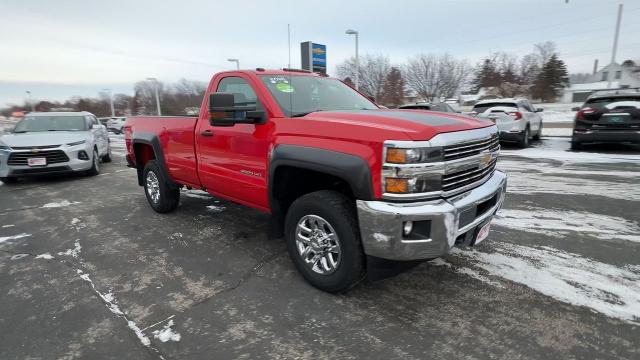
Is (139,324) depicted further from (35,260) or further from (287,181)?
(35,260)

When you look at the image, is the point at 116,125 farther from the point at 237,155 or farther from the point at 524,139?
the point at 237,155

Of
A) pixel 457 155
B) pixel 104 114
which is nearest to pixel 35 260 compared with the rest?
pixel 457 155

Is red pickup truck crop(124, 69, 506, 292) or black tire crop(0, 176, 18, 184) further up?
red pickup truck crop(124, 69, 506, 292)

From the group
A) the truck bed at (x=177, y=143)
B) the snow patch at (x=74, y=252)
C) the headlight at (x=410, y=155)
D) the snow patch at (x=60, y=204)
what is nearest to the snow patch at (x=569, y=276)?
the headlight at (x=410, y=155)

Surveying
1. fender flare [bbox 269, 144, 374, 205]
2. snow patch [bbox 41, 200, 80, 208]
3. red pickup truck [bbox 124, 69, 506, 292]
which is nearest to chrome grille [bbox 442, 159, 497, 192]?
red pickup truck [bbox 124, 69, 506, 292]

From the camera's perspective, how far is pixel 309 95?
3.98 metres

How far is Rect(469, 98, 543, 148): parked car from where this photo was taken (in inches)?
460

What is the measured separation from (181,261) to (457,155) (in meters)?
2.90

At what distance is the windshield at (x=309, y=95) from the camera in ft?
12.2

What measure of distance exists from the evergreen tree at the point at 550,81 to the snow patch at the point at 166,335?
170 feet

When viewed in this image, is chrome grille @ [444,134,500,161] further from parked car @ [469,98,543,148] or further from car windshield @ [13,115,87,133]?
car windshield @ [13,115,87,133]

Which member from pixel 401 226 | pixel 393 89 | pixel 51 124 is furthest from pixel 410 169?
pixel 393 89

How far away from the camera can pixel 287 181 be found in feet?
11.4

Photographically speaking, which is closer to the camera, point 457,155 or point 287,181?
point 457,155
